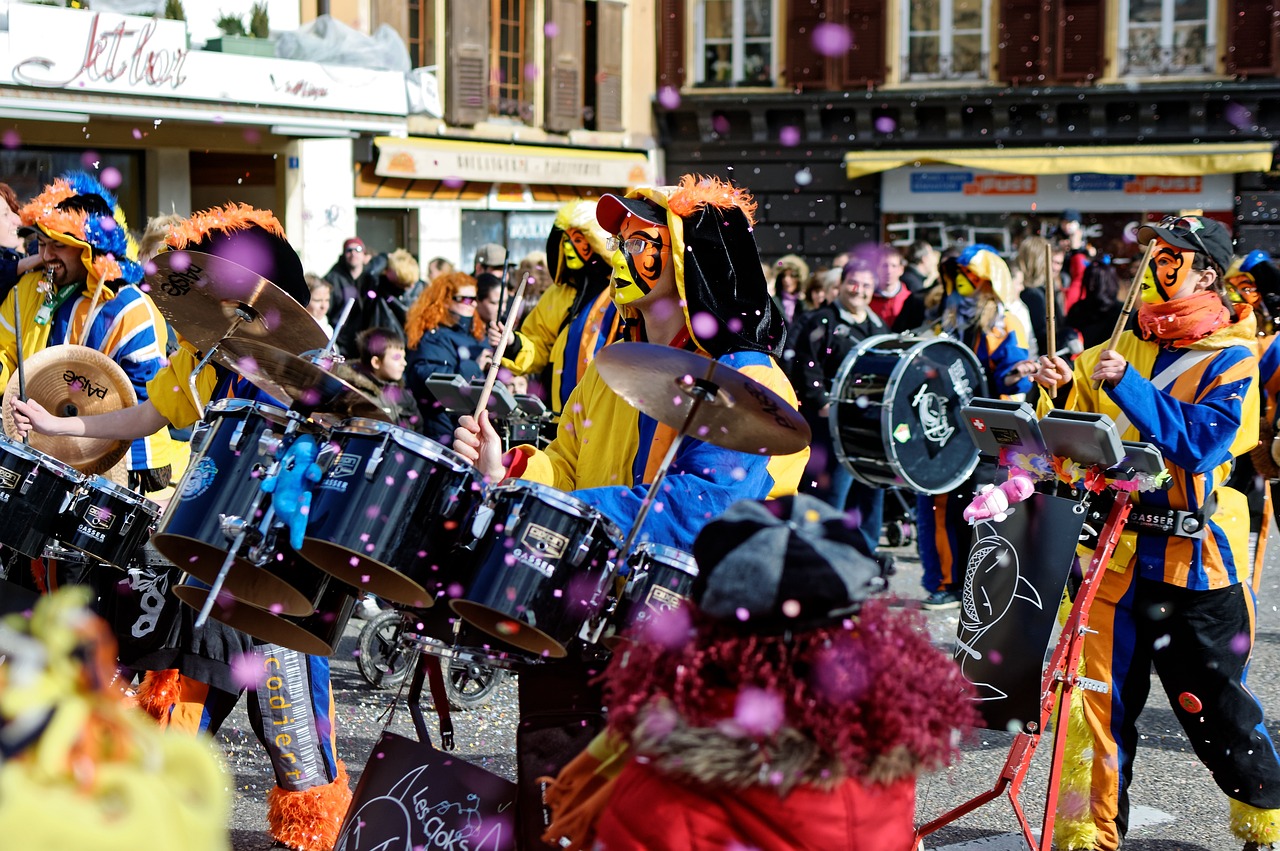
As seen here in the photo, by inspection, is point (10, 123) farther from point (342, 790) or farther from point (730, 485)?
point (730, 485)

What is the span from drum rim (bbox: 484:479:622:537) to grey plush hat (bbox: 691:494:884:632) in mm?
777

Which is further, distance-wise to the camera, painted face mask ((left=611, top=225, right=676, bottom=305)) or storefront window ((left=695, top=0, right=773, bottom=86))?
storefront window ((left=695, top=0, right=773, bottom=86))

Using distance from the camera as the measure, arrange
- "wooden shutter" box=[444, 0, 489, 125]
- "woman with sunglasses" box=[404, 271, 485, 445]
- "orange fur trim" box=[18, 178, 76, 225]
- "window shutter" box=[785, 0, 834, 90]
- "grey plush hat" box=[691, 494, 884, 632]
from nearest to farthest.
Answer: "grey plush hat" box=[691, 494, 884, 632] → "orange fur trim" box=[18, 178, 76, 225] → "woman with sunglasses" box=[404, 271, 485, 445] → "wooden shutter" box=[444, 0, 489, 125] → "window shutter" box=[785, 0, 834, 90]

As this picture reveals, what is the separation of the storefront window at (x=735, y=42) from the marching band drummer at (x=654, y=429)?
19.8m

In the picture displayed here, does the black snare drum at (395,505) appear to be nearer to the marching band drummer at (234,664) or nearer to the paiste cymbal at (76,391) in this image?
the marching band drummer at (234,664)

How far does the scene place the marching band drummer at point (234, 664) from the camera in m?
3.85

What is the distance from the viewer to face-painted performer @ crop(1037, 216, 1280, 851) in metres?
3.89

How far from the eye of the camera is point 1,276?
20.5ft

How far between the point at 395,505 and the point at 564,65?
18946mm

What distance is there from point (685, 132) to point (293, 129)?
918 cm

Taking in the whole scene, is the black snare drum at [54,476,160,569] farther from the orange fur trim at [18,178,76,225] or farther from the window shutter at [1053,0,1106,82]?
the window shutter at [1053,0,1106,82]

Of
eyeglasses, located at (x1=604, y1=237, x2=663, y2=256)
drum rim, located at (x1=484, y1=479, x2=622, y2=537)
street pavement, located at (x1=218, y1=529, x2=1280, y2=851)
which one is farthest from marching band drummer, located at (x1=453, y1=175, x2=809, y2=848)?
street pavement, located at (x1=218, y1=529, x2=1280, y2=851)

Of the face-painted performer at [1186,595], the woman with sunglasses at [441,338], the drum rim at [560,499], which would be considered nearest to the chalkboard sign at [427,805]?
the drum rim at [560,499]

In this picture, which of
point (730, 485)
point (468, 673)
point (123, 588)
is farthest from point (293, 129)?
point (730, 485)
